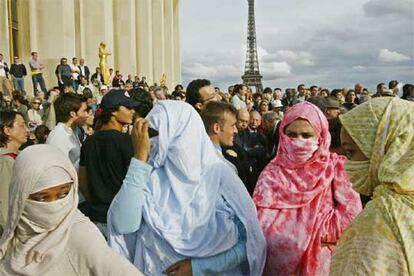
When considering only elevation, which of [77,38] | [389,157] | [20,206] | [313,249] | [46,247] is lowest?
[313,249]

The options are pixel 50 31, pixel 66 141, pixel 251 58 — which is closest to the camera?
pixel 66 141

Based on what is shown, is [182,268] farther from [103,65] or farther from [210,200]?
[103,65]

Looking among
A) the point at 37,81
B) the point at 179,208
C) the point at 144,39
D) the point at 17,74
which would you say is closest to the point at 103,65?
the point at 37,81

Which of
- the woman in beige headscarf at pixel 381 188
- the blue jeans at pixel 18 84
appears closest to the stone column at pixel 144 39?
the blue jeans at pixel 18 84

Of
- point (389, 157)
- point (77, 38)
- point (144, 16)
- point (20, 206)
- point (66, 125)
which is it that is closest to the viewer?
point (389, 157)

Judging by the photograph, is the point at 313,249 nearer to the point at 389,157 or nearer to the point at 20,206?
the point at 389,157

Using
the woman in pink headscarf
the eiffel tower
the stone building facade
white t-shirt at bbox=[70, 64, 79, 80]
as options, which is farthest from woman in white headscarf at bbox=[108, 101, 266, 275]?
the eiffel tower

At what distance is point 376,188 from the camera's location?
2367mm

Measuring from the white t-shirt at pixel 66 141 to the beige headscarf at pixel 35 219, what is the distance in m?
3.00

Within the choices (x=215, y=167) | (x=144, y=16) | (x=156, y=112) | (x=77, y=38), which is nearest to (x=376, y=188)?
(x=215, y=167)

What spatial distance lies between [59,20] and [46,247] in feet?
79.0

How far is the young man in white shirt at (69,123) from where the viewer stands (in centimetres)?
582

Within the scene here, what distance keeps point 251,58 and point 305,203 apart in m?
82.3

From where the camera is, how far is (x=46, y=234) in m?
2.66
